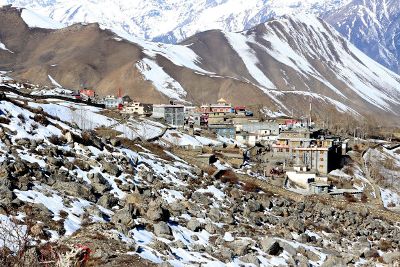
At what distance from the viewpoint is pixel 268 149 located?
302 ft

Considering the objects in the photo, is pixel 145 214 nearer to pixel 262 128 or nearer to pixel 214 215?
pixel 214 215

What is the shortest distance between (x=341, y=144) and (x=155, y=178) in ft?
232

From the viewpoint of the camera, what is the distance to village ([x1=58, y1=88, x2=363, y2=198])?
71.2m

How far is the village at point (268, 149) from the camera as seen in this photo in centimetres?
7119

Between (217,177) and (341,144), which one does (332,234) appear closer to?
(217,177)

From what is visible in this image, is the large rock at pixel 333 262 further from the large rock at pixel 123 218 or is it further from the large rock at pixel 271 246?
the large rock at pixel 123 218

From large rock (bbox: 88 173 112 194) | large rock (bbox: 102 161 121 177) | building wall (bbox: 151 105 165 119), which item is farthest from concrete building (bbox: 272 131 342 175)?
large rock (bbox: 88 173 112 194)

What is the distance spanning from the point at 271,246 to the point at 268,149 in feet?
198

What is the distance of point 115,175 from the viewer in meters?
39.0

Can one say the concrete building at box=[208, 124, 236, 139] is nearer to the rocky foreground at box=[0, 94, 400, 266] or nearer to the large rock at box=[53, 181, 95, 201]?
the rocky foreground at box=[0, 94, 400, 266]

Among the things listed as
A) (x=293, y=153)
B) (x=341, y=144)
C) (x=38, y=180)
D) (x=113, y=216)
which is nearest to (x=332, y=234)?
(x=113, y=216)

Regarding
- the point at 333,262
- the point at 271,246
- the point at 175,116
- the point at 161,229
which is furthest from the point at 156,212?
the point at 175,116

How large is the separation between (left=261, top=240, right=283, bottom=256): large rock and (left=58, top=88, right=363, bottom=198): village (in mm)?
30704

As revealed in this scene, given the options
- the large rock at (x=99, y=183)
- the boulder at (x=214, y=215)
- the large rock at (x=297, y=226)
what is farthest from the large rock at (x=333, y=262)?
the large rock at (x=99, y=183)
